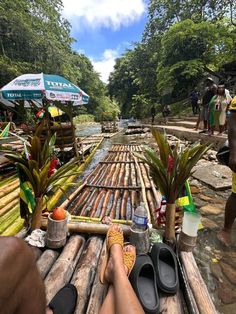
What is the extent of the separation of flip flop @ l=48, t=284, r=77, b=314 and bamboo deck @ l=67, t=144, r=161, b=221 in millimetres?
1495

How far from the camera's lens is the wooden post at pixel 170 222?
217 centimetres

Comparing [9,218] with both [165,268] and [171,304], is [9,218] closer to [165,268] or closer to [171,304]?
[165,268]

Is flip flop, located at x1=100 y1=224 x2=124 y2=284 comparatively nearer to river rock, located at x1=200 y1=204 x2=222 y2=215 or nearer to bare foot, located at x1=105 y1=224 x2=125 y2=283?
bare foot, located at x1=105 y1=224 x2=125 y2=283

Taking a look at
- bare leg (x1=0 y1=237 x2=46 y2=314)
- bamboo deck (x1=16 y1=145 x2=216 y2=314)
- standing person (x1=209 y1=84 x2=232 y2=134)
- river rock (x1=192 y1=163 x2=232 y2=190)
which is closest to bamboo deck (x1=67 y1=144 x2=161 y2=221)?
bamboo deck (x1=16 y1=145 x2=216 y2=314)

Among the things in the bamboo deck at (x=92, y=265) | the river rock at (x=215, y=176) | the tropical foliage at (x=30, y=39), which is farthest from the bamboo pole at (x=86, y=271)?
the tropical foliage at (x=30, y=39)

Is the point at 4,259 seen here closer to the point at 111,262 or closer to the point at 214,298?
the point at 111,262

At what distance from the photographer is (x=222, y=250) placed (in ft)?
8.82

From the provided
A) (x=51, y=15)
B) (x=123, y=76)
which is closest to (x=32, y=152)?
(x=51, y=15)

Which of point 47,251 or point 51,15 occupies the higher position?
point 51,15

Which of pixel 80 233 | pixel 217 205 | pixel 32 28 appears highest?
pixel 32 28

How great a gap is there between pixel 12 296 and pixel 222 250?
2.44m

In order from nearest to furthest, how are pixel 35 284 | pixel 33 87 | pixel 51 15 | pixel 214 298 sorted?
pixel 35 284, pixel 214 298, pixel 33 87, pixel 51 15

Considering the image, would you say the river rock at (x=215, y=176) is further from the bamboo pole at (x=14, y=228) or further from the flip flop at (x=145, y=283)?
the bamboo pole at (x=14, y=228)

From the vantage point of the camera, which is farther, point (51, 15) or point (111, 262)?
point (51, 15)
